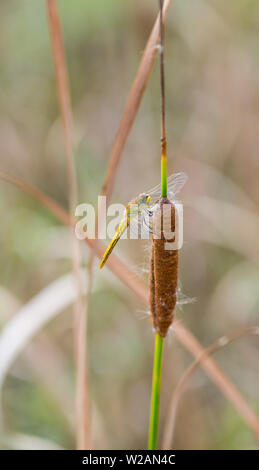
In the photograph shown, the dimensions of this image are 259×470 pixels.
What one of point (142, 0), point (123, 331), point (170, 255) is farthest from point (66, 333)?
point (170, 255)

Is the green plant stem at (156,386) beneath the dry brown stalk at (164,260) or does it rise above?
beneath

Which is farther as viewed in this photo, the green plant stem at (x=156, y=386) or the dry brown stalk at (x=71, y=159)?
the dry brown stalk at (x=71, y=159)

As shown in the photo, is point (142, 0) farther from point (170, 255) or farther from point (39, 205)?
point (170, 255)

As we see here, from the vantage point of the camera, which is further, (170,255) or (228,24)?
(228,24)

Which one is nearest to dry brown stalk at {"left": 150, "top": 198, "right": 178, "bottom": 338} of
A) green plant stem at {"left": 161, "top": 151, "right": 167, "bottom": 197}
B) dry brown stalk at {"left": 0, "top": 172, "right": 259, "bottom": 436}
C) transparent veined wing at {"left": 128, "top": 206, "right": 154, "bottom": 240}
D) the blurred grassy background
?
green plant stem at {"left": 161, "top": 151, "right": 167, "bottom": 197}

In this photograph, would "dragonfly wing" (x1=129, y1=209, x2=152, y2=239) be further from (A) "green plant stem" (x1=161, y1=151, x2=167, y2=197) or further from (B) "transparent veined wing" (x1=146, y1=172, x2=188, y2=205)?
(A) "green plant stem" (x1=161, y1=151, x2=167, y2=197)

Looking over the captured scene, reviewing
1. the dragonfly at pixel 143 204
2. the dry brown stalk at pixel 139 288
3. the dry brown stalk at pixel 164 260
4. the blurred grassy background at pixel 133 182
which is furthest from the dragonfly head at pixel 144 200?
the blurred grassy background at pixel 133 182

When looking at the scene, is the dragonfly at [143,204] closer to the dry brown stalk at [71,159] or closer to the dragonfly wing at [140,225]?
the dragonfly wing at [140,225]

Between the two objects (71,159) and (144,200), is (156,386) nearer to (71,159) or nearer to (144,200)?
(144,200)
